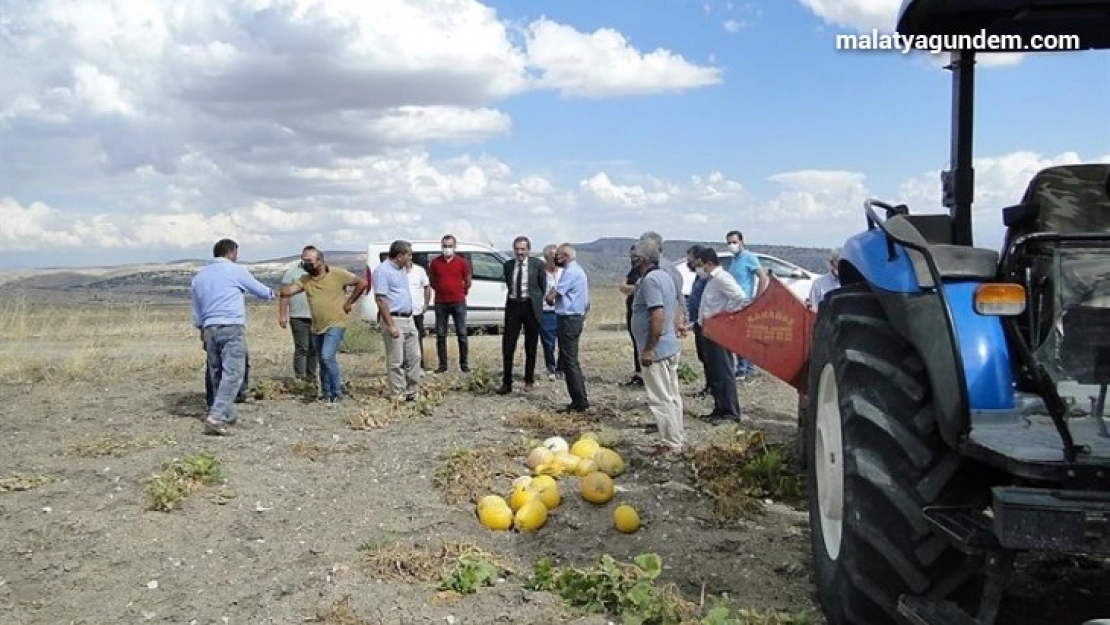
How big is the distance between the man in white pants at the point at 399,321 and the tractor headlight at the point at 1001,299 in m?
8.08

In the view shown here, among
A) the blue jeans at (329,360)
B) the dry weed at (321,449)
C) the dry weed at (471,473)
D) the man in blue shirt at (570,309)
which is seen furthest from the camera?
the blue jeans at (329,360)

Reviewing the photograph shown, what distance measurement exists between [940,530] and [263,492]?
523 cm

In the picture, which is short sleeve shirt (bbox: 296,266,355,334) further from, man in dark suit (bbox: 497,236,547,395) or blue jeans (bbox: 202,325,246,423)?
man in dark suit (bbox: 497,236,547,395)


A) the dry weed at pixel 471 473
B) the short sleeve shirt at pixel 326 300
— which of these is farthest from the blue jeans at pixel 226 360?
the dry weed at pixel 471 473

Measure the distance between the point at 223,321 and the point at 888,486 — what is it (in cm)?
751

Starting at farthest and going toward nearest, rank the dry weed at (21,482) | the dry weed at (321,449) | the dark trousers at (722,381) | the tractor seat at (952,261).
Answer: the dark trousers at (722,381) < the dry weed at (321,449) < the dry weed at (21,482) < the tractor seat at (952,261)

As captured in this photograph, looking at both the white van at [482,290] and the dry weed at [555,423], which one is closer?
the dry weed at [555,423]

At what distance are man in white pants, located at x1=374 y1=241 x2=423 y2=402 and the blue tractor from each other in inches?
295

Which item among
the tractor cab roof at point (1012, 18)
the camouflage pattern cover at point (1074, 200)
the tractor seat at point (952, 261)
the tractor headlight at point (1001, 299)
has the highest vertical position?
the tractor cab roof at point (1012, 18)

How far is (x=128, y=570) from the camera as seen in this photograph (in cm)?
587

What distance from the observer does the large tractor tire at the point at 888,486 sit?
3.37 m

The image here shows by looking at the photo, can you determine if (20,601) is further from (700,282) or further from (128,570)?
(700,282)

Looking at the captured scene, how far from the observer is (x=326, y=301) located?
11.0m

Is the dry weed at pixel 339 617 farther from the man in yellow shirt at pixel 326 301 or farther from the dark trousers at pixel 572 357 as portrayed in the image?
the man in yellow shirt at pixel 326 301
